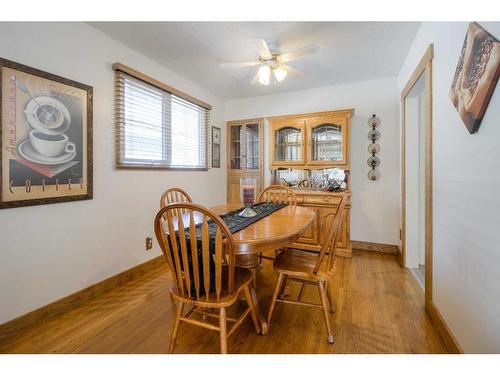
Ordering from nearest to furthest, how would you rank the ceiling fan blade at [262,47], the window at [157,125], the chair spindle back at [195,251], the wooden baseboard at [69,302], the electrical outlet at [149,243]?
the chair spindle back at [195,251]
the wooden baseboard at [69,302]
the ceiling fan blade at [262,47]
the window at [157,125]
the electrical outlet at [149,243]

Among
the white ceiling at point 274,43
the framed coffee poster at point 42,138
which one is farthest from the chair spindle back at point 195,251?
the white ceiling at point 274,43

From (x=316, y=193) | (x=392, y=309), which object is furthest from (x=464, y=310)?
(x=316, y=193)

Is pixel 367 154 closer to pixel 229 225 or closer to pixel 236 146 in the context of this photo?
pixel 236 146

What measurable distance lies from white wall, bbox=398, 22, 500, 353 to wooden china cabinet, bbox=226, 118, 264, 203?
2.47 meters

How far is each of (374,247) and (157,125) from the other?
3.25m

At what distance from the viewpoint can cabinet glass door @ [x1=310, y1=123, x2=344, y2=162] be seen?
128 inches

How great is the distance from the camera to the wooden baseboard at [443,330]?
4.39 feet

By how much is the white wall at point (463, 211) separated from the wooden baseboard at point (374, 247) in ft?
5.06

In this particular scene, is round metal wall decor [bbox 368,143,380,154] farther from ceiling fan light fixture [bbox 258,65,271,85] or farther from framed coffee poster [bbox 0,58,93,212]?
framed coffee poster [bbox 0,58,93,212]

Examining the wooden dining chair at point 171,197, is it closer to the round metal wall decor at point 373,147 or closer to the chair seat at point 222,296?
the chair seat at point 222,296

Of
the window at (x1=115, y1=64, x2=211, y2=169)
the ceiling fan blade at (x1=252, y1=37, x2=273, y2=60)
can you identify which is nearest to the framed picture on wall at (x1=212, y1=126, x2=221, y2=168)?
the window at (x1=115, y1=64, x2=211, y2=169)

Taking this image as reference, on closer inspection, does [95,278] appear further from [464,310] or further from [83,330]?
[464,310]

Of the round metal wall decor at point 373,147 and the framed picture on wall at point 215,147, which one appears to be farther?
the framed picture on wall at point 215,147

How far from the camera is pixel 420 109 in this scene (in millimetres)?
2617
